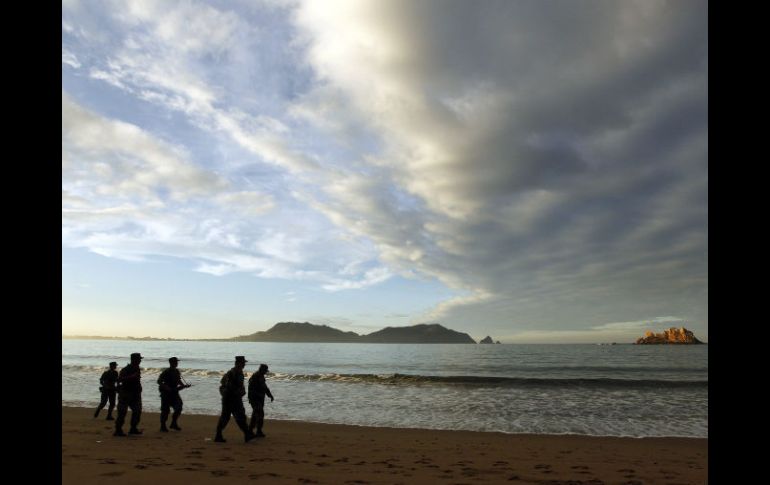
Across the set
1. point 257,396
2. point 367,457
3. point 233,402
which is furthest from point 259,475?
point 257,396

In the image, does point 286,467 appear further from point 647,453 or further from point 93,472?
point 647,453

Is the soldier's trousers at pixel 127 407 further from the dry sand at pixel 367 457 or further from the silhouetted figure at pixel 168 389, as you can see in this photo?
the silhouetted figure at pixel 168 389

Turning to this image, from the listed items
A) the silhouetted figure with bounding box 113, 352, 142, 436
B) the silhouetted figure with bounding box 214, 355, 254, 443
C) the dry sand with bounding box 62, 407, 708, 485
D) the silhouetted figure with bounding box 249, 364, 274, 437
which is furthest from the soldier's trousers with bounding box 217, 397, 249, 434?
the silhouetted figure with bounding box 113, 352, 142, 436

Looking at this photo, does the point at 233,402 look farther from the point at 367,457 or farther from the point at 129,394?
the point at 367,457

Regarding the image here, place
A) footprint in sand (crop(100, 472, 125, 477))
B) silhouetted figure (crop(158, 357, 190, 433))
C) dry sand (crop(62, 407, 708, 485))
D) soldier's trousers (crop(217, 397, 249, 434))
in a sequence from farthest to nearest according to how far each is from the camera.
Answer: silhouetted figure (crop(158, 357, 190, 433)) → soldier's trousers (crop(217, 397, 249, 434)) → dry sand (crop(62, 407, 708, 485)) → footprint in sand (crop(100, 472, 125, 477))

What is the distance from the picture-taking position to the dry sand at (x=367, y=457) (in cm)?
907

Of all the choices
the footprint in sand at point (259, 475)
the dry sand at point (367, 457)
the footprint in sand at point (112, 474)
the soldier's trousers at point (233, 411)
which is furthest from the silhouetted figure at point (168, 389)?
the footprint in sand at point (259, 475)

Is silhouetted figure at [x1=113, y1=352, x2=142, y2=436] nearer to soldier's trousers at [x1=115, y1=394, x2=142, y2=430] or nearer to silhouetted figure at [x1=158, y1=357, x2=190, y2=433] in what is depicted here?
soldier's trousers at [x1=115, y1=394, x2=142, y2=430]

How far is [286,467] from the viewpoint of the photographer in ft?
32.1

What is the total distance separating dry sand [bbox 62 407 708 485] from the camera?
9.07 metres
